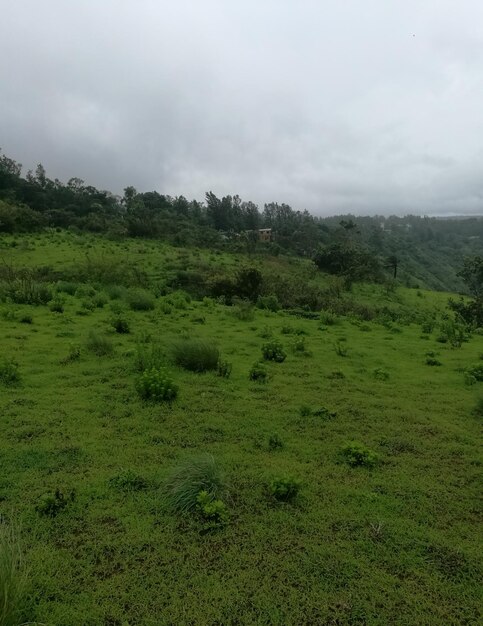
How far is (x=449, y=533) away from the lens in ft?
15.8

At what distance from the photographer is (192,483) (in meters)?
5.14

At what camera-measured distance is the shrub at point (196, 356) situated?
9.70 metres

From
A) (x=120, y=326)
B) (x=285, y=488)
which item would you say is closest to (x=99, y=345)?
(x=120, y=326)

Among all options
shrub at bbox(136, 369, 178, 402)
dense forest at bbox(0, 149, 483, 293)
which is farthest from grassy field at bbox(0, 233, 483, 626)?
dense forest at bbox(0, 149, 483, 293)

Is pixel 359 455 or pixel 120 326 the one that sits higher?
pixel 120 326

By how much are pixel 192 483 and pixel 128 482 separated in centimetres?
87

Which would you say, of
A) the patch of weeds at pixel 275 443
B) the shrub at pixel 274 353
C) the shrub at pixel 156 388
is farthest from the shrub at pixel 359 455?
the shrub at pixel 274 353

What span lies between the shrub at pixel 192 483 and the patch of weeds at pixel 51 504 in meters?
1.15

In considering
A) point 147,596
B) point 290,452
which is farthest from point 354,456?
point 147,596

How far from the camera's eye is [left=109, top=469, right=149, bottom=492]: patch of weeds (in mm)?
5359

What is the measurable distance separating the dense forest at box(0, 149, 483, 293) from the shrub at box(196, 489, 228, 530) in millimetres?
33360

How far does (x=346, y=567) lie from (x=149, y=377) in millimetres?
4723

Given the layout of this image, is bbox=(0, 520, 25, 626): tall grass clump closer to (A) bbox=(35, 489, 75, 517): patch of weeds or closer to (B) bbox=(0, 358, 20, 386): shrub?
(A) bbox=(35, 489, 75, 517): patch of weeds

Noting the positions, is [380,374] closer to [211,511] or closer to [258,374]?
[258,374]
